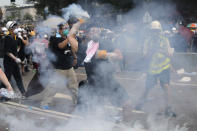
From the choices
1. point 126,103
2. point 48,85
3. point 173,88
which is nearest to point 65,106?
point 48,85

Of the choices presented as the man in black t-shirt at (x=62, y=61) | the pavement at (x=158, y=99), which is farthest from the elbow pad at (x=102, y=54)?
the pavement at (x=158, y=99)

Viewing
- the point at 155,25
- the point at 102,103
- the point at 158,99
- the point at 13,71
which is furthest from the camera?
the point at 13,71

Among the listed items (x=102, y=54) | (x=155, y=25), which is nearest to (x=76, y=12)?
(x=102, y=54)

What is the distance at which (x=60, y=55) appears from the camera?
5.69 m

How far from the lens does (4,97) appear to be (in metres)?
4.06

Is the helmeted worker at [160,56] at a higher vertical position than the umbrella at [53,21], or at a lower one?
lower

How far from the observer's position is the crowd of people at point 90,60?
480 cm

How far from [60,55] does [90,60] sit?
103 cm

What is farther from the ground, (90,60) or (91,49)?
(91,49)

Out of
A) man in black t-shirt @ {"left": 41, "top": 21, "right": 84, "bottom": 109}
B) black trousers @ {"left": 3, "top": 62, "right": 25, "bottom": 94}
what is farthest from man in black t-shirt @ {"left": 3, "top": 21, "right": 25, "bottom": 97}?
man in black t-shirt @ {"left": 41, "top": 21, "right": 84, "bottom": 109}

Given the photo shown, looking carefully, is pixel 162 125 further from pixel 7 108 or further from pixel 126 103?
pixel 7 108

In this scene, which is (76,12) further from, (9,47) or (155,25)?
(9,47)

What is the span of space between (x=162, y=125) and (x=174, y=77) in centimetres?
504

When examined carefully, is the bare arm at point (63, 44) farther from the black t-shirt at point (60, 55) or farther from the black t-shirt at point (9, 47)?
the black t-shirt at point (9, 47)
